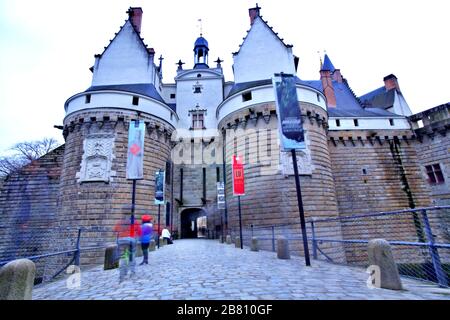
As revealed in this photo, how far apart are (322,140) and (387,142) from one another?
806cm

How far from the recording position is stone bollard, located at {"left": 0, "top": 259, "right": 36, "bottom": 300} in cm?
275

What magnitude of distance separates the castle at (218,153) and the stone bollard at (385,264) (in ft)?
34.2

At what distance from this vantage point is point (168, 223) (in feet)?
65.0

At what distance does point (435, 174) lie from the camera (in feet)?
63.0

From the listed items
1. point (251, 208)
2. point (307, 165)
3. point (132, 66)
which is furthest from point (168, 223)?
point (132, 66)

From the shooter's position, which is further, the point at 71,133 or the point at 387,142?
the point at 387,142

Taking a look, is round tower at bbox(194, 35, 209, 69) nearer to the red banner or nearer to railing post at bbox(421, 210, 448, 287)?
the red banner

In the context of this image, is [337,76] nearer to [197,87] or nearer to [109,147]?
[197,87]

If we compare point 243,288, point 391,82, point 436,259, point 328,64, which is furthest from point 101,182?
Result: point 391,82

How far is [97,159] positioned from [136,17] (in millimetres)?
14033
